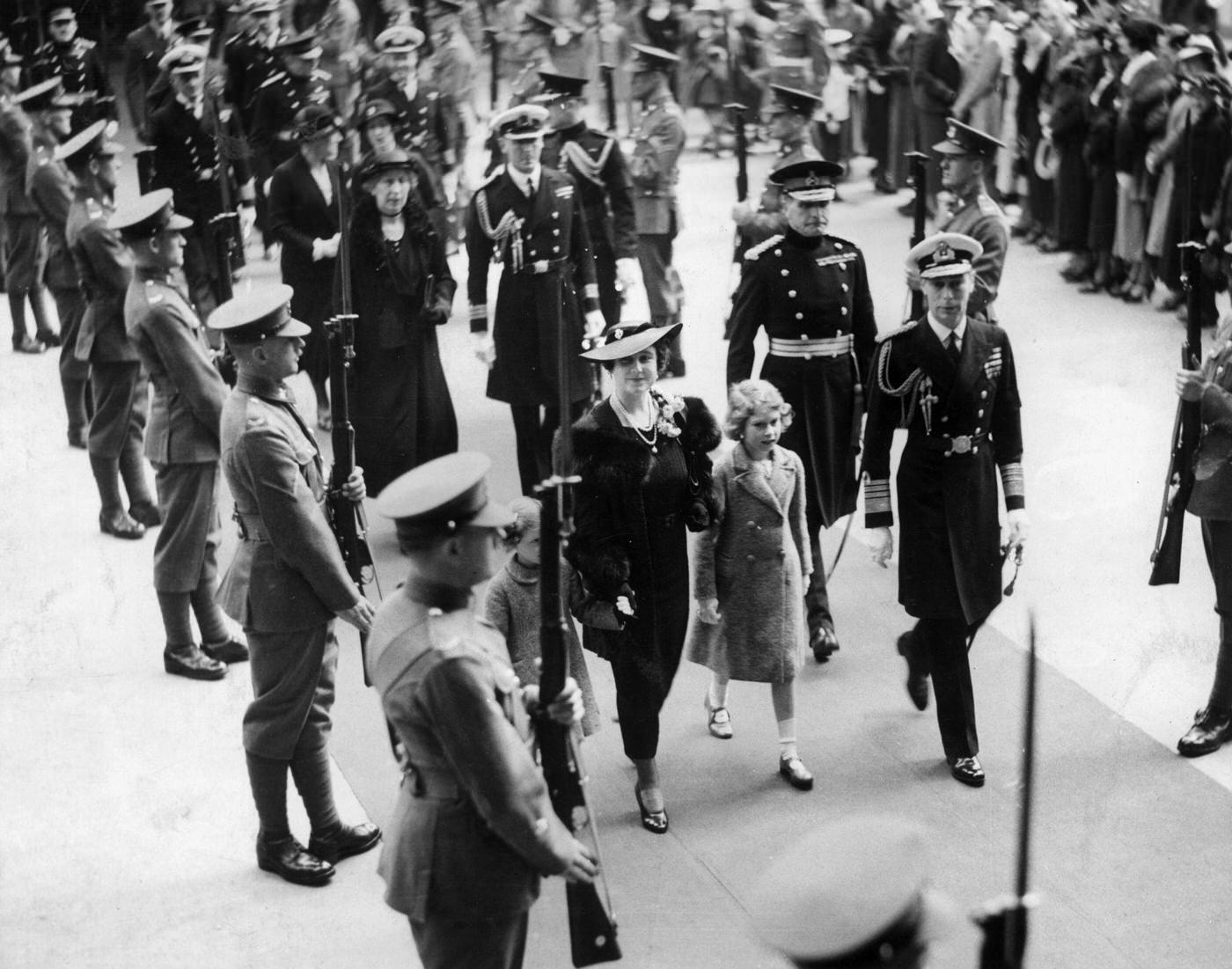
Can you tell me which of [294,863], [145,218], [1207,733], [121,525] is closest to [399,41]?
[121,525]

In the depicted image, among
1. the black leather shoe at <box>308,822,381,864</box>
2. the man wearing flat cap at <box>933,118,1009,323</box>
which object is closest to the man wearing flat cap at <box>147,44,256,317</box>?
the man wearing flat cap at <box>933,118,1009,323</box>

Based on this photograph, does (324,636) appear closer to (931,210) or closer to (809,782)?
(809,782)

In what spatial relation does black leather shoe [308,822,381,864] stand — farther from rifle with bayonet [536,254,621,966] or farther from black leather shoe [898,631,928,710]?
black leather shoe [898,631,928,710]

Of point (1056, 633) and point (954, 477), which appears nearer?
point (954, 477)

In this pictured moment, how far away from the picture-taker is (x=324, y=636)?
5.12m

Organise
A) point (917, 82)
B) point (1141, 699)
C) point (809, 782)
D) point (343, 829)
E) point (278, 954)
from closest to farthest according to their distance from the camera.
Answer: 1. point (278, 954)
2. point (343, 829)
3. point (809, 782)
4. point (1141, 699)
5. point (917, 82)

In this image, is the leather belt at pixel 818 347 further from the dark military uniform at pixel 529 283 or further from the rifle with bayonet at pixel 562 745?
the rifle with bayonet at pixel 562 745

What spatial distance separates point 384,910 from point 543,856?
5.44 ft

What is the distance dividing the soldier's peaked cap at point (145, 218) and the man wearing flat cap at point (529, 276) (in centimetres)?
173

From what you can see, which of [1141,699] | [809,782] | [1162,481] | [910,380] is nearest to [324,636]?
[809,782]

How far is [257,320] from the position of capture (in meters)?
4.91

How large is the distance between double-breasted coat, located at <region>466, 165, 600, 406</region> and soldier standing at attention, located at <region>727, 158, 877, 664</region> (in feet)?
4.52

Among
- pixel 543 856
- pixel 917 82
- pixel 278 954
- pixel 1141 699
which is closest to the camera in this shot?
pixel 543 856

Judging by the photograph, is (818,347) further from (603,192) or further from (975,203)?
(603,192)
